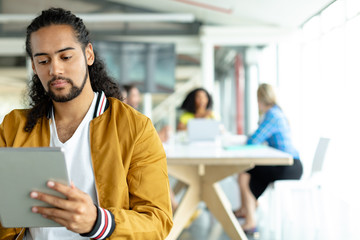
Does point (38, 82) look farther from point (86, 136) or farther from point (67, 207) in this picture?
point (67, 207)

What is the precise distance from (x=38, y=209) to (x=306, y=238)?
2.84 metres

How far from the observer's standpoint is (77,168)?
1.44 metres

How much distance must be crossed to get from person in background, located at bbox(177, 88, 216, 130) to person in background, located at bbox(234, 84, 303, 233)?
1.29m

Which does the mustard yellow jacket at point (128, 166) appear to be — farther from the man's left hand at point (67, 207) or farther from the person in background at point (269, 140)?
the person in background at point (269, 140)

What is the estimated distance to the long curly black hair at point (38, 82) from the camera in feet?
4.86

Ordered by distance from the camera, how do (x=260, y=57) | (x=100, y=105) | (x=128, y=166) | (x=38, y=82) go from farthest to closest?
(x=260, y=57) → (x=38, y=82) → (x=100, y=105) → (x=128, y=166)

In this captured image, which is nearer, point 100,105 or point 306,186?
point 100,105

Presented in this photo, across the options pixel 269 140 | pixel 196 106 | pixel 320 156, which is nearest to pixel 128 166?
pixel 320 156

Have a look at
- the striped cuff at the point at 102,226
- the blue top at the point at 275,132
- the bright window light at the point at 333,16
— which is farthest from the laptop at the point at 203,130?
the striped cuff at the point at 102,226

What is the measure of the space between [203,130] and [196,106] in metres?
1.18

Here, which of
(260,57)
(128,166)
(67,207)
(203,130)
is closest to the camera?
(67,207)

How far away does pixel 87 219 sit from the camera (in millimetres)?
1113

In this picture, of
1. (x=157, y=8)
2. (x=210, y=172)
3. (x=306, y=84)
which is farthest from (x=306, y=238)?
(x=157, y=8)

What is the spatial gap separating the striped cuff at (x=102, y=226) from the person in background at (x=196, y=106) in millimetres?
→ 3950
